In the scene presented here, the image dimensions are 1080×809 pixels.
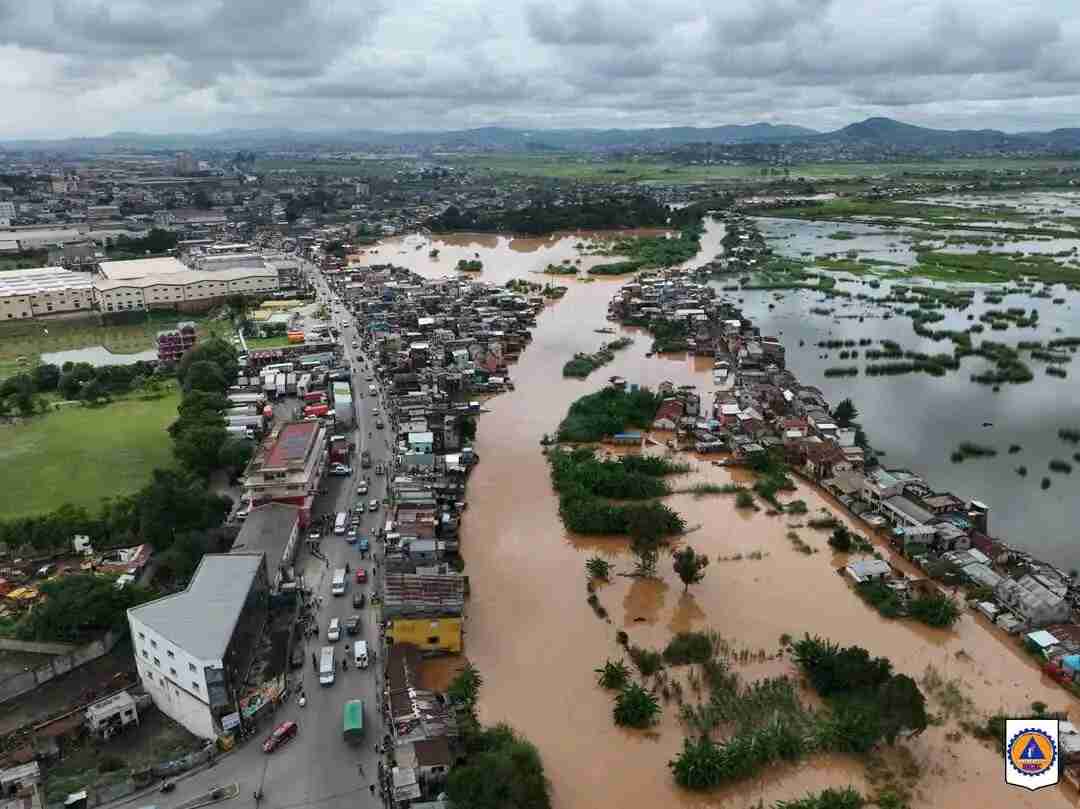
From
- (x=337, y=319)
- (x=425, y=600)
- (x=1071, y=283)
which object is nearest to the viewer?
(x=425, y=600)

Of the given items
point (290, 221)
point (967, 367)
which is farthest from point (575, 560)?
point (290, 221)

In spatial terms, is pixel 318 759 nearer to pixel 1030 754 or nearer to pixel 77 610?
pixel 77 610

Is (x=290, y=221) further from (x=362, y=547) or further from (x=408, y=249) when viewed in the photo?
(x=362, y=547)

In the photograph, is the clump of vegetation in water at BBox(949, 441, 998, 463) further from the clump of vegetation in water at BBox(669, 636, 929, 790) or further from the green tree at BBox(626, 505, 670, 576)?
the clump of vegetation in water at BBox(669, 636, 929, 790)

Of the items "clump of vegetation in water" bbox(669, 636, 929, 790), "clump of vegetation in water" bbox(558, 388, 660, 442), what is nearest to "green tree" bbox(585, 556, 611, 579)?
"clump of vegetation in water" bbox(669, 636, 929, 790)

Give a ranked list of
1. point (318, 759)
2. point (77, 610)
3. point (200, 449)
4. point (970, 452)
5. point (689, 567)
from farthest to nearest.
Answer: point (970, 452)
point (200, 449)
point (689, 567)
point (77, 610)
point (318, 759)

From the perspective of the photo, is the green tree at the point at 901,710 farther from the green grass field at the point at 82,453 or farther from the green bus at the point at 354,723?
the green grass field at the point at 82,453

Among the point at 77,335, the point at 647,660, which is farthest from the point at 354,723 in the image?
the point at 77,335
